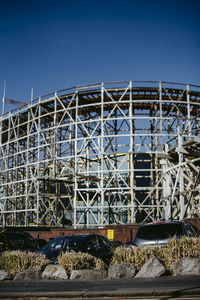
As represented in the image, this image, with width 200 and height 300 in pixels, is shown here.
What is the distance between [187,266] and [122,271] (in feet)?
5.24

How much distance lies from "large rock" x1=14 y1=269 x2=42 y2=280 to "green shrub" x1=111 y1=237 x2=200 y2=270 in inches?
81.6

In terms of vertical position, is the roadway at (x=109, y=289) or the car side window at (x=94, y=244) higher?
the car side window at (x=94, y=244)

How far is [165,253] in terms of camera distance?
32.3 ft

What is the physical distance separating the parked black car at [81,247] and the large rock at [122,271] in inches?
89.1

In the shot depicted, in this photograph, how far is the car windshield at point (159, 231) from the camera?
1121 cm

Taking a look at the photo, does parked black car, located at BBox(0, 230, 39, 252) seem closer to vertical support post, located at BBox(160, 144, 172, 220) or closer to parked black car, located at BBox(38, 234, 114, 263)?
parked black car, located at BBox(38, 234, 114, 263)

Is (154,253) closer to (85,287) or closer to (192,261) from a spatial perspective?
(192,261)

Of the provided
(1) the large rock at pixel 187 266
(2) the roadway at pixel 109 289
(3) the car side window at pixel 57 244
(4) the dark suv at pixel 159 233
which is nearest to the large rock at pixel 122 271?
(2) the roadway at pixel 109 289

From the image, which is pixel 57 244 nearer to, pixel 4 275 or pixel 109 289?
pixel 4 275

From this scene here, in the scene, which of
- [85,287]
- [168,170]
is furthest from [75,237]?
[168,170]

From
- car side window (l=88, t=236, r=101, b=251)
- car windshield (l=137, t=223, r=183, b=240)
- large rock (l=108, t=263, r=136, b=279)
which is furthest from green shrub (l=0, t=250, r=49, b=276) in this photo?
car windshield (l=137, t=223, r=183, b=240)

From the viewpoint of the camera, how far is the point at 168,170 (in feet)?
76.3

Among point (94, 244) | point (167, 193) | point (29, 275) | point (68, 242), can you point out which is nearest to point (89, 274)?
point (29, 275)

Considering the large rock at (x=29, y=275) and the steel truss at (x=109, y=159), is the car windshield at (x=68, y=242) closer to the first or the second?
the large rock at (x=29, y=275)
